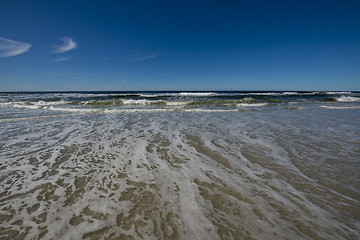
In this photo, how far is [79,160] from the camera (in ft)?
11.8

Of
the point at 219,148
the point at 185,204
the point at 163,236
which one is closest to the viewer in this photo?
the point at 163,236

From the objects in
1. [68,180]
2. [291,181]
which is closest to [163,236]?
[68,180]

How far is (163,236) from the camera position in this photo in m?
1.72

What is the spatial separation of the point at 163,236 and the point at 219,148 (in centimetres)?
287

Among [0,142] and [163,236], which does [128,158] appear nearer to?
[163,236]

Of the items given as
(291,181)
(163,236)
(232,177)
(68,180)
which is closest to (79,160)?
(68,180)

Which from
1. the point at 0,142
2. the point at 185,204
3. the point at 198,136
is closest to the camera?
the point at 185,204

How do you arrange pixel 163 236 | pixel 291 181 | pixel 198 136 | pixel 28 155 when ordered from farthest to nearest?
1. pixel 198 136
2. pixel 28 155
3. pixel 291 181
4. pixel 163 236

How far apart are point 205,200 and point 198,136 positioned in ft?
10.4

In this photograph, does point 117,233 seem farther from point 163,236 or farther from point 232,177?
point 232,177

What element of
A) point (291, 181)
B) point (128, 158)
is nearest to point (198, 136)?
point (128, 158)

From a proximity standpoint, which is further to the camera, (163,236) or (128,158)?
(128,158)

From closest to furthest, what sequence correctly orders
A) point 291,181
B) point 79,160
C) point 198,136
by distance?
point 291,181 < point 79,160 < point 198,136

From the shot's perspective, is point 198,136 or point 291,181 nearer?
point 291,181
